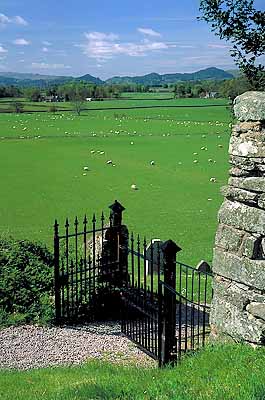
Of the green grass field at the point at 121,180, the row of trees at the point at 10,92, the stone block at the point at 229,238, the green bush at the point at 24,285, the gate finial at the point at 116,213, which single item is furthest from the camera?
the row of trees at the point at 10,92

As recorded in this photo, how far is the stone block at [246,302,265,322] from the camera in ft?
17.5

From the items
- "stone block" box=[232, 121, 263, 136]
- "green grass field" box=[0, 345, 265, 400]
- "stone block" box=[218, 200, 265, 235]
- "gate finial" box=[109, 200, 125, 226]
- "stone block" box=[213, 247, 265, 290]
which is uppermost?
"stone block" box=[232, 121, 263, 136]

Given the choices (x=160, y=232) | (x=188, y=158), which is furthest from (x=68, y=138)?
(x=160, y=232)

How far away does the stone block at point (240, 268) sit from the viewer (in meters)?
Result: 5.36

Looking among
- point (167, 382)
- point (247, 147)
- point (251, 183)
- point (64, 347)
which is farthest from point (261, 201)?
point (64, 347)

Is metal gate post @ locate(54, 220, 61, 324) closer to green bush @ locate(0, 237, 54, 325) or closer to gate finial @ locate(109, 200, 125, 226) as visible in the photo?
green bush @ locate(0, 237, 54, 325)

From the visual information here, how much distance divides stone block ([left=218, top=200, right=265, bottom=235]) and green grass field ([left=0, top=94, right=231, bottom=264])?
7.64 m

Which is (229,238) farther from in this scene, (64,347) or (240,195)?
(64,347)

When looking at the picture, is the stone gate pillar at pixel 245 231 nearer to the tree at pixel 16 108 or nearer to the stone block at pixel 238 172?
the stone block at pixel 238 172

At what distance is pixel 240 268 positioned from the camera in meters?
5.57

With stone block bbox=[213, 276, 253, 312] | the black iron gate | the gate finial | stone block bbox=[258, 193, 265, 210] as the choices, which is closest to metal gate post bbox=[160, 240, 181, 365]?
the black iron gate

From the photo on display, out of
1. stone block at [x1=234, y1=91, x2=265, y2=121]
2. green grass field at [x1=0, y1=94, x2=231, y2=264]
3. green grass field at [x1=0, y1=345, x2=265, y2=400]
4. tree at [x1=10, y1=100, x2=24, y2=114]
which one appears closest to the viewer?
green grass field at [x1=0, y1=345, x2=265, y2=400]

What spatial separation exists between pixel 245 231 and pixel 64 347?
4.06 metres

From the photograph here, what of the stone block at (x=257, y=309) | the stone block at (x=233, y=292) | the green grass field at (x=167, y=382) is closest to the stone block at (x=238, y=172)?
the stone block at (x=233, y=292)
